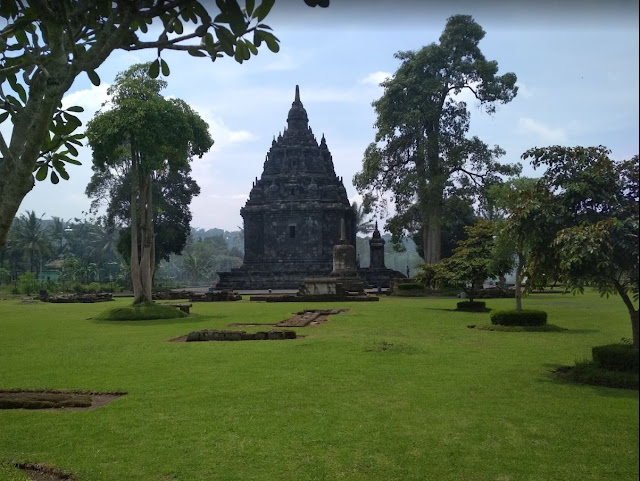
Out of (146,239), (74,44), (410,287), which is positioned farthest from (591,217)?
(410,287)

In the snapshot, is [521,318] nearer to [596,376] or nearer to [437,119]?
[596,376]

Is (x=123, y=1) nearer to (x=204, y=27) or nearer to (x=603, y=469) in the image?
(x=204, y=27)

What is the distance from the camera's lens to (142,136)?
2138 cm

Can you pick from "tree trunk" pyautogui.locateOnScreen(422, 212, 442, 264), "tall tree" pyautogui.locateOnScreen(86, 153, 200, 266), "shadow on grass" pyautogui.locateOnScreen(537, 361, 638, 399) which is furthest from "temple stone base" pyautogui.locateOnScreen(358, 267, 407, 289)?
"shadow on grass" pyautogui.locateOnScreen(537, 361, 638, 399)

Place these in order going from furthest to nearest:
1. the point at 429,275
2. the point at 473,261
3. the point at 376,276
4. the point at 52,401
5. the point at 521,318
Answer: the point at 376,276 < the point at 429,275 < the point at 473,261 < the point at 521,318 < the point at 52,401

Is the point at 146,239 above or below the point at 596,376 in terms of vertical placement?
above

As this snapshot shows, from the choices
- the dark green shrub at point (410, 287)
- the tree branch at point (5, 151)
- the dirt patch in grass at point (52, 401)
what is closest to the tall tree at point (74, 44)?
the tree branch at point (5, 151)

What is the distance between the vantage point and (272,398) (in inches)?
327

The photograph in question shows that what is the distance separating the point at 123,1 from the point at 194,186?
49.5 m

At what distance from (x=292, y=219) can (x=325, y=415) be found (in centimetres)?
4499

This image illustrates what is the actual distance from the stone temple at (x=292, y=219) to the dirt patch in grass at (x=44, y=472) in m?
42.0

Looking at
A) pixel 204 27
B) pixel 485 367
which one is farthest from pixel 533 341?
pixel 204 27

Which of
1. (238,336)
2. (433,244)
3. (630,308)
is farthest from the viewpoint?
(433,244)

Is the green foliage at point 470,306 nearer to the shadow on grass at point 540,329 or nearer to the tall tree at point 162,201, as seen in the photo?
the shadow on grass at point 540,329
